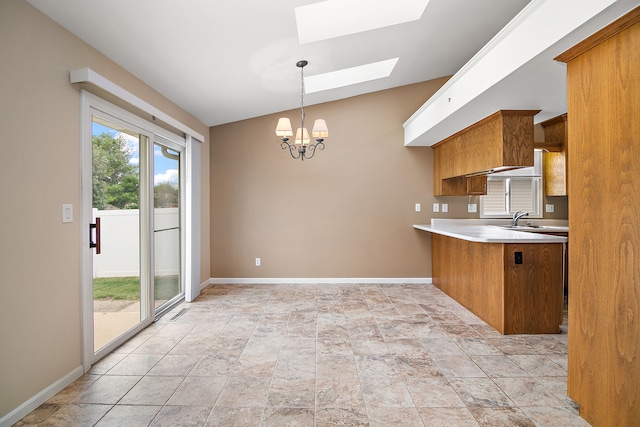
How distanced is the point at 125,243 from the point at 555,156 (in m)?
5.68

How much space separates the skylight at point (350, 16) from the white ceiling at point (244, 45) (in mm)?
76

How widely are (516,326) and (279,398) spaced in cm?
231

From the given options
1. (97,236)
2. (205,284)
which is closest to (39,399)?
(97,236)

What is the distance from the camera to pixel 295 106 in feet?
15.4

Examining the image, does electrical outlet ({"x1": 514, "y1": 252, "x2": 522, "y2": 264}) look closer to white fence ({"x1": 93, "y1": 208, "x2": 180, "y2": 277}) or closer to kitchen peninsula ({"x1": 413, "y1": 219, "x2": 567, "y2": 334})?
kitchen peninsula ({"x1": 413, "y1": 219, "x2": 567, "y2": 334})

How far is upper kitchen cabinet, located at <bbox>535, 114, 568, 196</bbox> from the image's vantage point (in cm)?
453

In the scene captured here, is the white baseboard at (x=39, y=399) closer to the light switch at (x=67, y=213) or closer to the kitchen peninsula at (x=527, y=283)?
the light switch at (x=67, y=213)

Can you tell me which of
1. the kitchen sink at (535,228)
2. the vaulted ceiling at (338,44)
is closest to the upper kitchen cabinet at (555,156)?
the kitchen sink at (535,228)

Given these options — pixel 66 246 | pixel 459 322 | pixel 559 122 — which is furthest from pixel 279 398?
pixel 559 122

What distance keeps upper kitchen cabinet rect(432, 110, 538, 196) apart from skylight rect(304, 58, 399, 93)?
1238mm

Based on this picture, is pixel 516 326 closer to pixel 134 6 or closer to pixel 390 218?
pixel 390 218

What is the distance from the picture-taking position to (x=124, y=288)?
2861 mm

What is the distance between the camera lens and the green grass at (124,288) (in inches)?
99.3

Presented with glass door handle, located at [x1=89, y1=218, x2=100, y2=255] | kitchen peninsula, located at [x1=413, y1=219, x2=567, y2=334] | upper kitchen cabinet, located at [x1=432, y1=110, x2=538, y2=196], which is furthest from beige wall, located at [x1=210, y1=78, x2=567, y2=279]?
glass door handle, located at [x1=89, y1=218, x2=100, y2=255]
